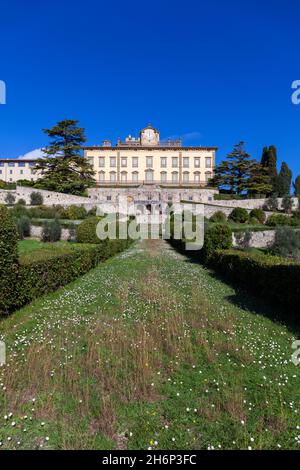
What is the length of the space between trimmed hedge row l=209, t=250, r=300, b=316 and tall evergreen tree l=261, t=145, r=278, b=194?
4141cm

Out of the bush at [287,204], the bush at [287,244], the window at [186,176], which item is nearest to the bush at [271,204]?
the bush at [287,204]

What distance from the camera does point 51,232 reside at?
24516mm

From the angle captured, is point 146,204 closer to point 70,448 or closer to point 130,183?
point 130,183

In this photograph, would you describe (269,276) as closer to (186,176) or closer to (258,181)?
(258,181)

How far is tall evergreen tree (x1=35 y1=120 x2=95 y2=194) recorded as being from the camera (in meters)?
42.1

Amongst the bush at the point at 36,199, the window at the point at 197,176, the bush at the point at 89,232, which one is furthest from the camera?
the window at the point at 197,176

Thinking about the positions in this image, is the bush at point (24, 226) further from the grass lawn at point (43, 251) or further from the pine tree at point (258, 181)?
the pine tree at point (258, 181)

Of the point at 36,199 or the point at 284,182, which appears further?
the point at 284,182

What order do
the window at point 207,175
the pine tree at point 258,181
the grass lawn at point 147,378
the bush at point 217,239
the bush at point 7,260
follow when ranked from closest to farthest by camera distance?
the grass lawn at point 147,378 < the bush at point 7,260 < the bush at point 217,239 < the pine tree at point 258,181 < the window at point 207,175

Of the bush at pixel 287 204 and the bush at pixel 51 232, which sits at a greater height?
the bush at pixel 287 204

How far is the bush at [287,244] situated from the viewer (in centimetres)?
2358

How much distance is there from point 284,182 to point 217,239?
39321mm

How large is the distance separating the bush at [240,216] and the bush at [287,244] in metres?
12.2

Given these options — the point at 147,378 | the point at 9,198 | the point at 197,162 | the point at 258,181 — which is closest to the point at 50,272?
the point at 147,378
